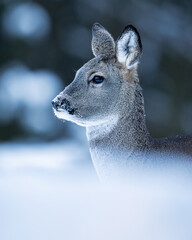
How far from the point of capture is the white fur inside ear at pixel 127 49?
18.2ft

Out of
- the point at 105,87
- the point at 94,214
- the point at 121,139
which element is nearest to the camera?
the point at 94,214

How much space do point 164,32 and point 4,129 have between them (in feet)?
17.0

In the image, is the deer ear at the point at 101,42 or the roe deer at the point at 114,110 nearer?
the roe deer at the point at 114,110

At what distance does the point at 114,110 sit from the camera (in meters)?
5.46

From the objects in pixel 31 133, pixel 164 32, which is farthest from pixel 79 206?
pixel 164 32

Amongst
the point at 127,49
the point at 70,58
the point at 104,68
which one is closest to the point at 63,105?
the point at 104,68

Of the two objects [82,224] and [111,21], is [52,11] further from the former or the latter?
[82,224]

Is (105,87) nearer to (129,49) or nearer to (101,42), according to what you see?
(129,49)

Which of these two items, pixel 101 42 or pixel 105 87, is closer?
pixel 105 87

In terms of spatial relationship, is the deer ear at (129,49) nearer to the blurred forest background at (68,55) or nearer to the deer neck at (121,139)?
the deer neck at (121,139)

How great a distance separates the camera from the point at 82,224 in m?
2.27

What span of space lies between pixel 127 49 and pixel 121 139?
0.75 metres

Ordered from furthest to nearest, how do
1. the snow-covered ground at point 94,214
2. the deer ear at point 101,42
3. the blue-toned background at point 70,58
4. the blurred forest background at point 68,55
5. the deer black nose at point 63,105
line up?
the blurred forest background at point 68,55 < the blue-toned background at point 70,58 < the deer ear at point 101,42 < the deer black nose at point 63,105 < the snow-covered ground at point 94,214

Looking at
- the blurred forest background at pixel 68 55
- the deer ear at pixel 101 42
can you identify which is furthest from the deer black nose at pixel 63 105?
the blurred forest background at pixel 68 55
